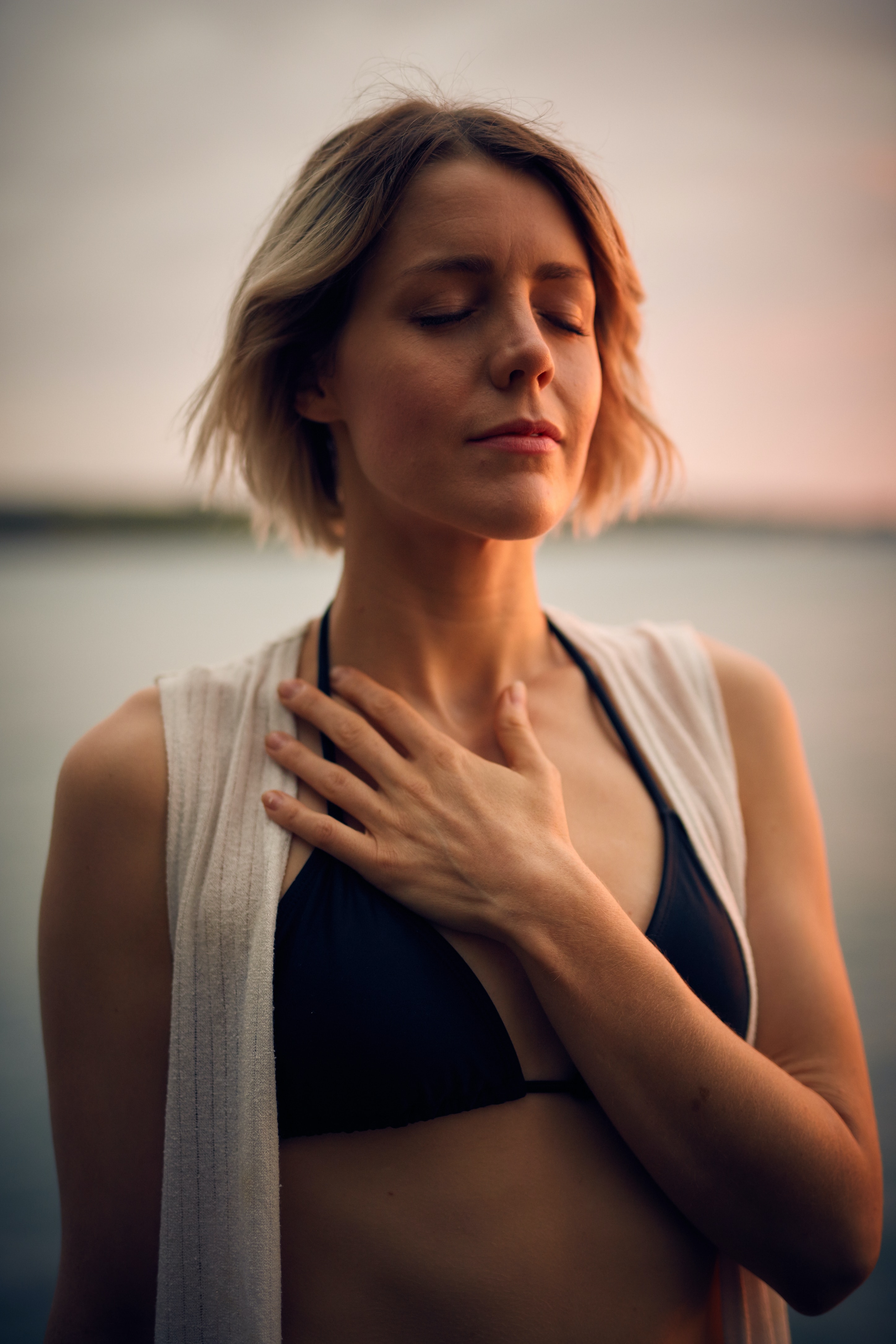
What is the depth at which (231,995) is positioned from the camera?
911mm

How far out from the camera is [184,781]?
1.01 metres

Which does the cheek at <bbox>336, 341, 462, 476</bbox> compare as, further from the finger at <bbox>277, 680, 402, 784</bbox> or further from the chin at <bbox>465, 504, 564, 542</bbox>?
the finger at <bbox>277, 680, 402, 784</bbox>

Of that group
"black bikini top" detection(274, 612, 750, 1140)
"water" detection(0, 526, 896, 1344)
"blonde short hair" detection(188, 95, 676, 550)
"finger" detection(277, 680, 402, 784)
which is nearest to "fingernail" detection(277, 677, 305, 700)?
"finger" detection(277, 680, 402, 784)

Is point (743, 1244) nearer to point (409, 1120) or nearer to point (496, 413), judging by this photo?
point (409, 1120)

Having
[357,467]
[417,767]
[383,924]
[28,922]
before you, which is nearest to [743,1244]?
[383,924]

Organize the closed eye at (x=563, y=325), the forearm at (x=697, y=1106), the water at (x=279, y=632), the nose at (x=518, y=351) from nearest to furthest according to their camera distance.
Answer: the forearm at (x=697, y=1106), the nose at (x=518, y=351), the closed eye at (x=563, y=325), the water at (x=279, y=632)

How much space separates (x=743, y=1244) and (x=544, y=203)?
1.33 metres

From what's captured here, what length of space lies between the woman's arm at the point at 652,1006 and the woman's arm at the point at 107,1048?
210mm

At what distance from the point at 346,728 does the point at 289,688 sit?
5.0 inches

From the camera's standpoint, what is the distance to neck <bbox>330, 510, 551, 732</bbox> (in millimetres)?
1161

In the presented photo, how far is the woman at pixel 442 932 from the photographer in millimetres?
870

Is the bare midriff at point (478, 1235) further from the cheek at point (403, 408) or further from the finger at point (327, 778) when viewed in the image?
the cheek at point (403, 408)

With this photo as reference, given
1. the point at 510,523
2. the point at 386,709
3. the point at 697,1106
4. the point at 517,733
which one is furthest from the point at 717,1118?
the point at 510,523

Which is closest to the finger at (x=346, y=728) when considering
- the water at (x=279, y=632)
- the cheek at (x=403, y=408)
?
the cheek at (x=403, y=408)
